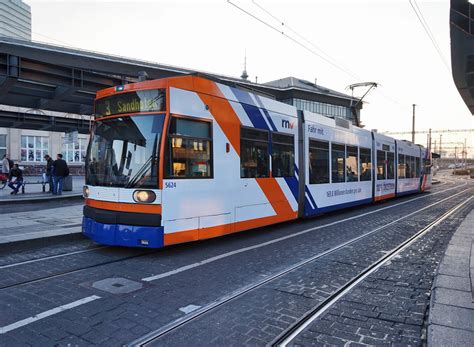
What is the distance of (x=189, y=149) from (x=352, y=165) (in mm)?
8519

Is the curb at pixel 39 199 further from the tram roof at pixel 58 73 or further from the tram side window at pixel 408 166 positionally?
the tram side window at pixel 408 166

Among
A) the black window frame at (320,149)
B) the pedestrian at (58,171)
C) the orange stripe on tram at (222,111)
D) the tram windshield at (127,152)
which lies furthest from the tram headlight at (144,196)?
the pedestrian at (58,171)

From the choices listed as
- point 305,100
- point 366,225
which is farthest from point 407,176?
point 305,100

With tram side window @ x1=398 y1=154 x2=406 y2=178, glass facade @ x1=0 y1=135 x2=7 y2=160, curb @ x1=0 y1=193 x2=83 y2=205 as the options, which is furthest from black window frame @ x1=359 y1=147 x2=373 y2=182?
glass facade @ x1=0 y1=135 x2=7 y2=160

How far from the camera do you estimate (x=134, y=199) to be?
665 cm

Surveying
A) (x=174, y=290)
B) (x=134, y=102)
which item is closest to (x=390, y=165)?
(x=134, y=102)

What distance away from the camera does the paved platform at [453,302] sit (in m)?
3.49

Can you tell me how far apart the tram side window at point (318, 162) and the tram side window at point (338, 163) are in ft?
1.48

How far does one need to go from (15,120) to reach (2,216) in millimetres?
13949

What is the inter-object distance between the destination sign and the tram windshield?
15 centimetres

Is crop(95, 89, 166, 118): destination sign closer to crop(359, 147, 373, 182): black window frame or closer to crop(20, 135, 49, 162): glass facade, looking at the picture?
crop(359, 147, 373, 182): black window frame

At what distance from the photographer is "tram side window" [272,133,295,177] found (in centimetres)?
960

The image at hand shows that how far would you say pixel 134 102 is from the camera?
22.9 feet

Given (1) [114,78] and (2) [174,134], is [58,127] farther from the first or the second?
(2) [174,134]
